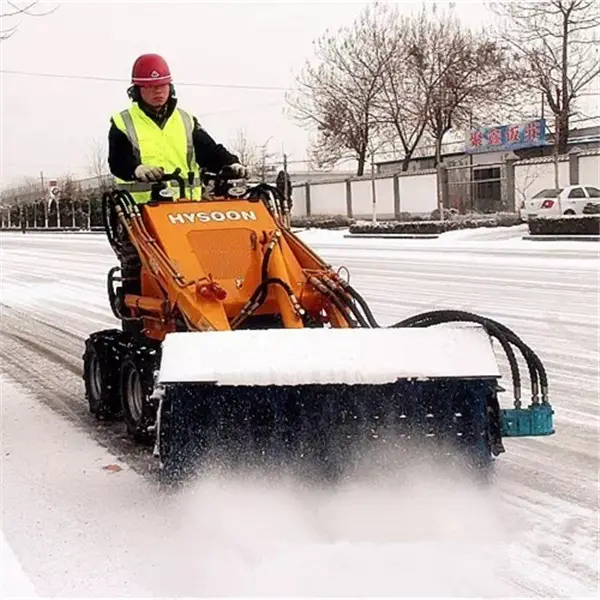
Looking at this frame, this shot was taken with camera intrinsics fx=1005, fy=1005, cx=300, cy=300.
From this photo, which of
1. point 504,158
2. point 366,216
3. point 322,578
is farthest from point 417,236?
point 322,578

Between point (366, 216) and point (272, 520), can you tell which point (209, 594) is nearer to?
point (272, 520)

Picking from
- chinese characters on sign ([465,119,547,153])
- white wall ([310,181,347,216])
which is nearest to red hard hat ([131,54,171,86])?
chinese characters on sign ([465,119,547,153])

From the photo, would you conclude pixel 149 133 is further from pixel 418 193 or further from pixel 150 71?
pixel 418 193

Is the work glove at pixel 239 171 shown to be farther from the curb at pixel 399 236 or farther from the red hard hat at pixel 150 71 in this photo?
the curb at pixel 399 236

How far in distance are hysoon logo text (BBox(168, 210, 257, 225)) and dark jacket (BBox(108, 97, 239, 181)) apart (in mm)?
545

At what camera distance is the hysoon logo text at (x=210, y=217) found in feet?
20.1

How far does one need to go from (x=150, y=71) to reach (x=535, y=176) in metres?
34.1

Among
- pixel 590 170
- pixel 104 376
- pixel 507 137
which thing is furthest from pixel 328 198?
pixel 104 376

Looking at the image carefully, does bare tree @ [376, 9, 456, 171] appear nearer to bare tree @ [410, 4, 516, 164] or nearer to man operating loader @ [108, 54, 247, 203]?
bare tree @ [410, 4, 516, 164]

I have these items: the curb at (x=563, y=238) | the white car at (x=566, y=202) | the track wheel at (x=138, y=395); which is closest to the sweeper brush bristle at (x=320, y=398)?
the track wheel at (x=138, y=395)

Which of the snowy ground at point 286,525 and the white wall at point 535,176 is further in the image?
the white wall at point 535,176

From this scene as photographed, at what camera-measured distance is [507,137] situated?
41.1 meters

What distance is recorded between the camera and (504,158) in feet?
136

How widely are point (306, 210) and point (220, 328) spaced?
4635cm
